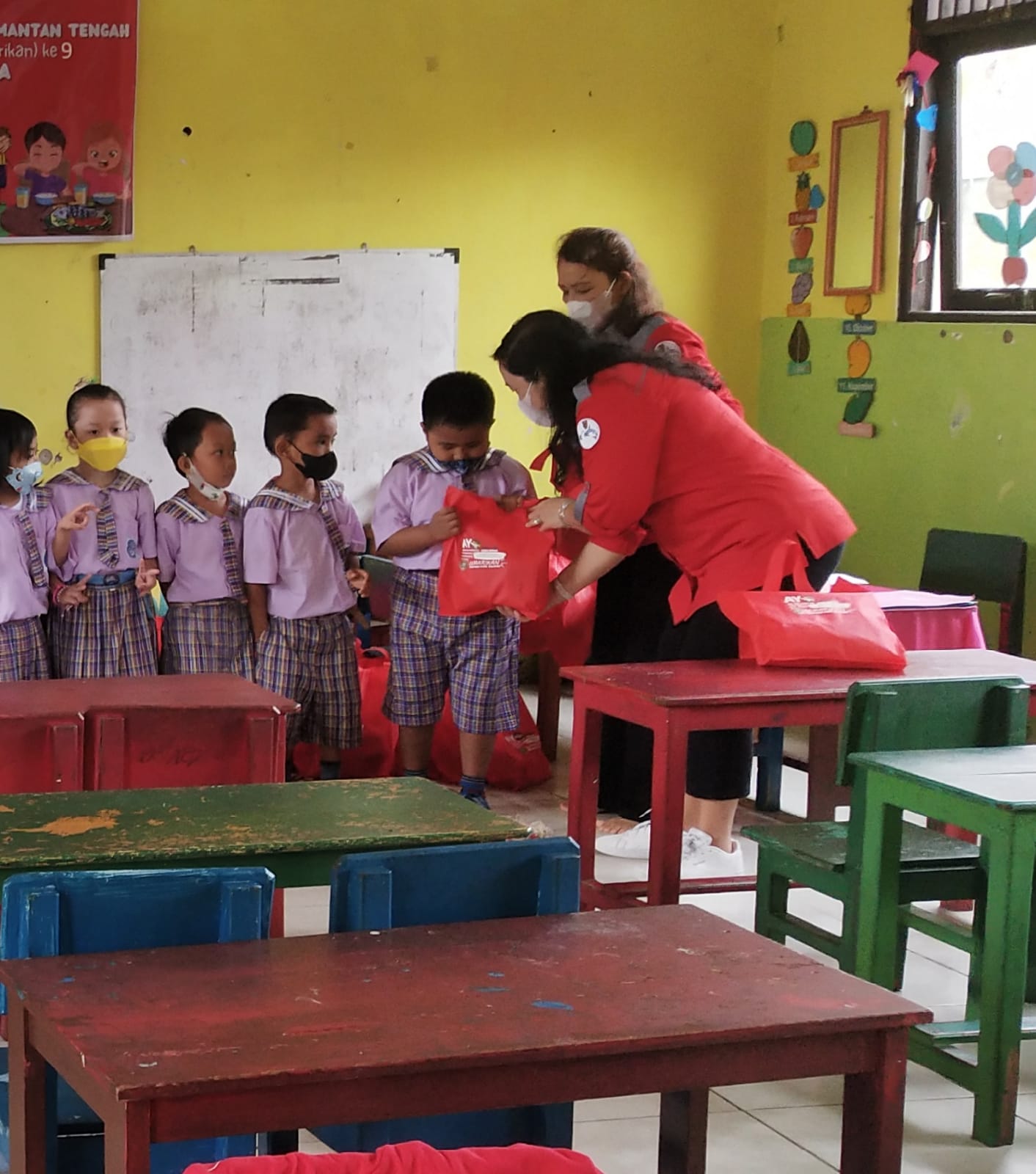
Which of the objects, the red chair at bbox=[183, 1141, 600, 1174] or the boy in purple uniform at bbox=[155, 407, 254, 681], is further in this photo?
the boy in purple uniform at bbox=[155, 407, 254, 681]

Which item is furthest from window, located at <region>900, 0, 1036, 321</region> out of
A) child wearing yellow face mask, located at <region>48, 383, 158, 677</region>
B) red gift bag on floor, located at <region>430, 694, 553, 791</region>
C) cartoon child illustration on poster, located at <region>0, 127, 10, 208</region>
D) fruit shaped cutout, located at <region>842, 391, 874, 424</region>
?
cartoon child illustration on poster, located at <region>0, 127, 10, 208</region>

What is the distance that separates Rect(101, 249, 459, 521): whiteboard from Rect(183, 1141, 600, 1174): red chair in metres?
5.23

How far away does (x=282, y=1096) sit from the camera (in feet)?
5.16

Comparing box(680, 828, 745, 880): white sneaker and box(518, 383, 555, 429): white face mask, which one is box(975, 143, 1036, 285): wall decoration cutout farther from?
box(680, 828, 745, 880): white sneaker

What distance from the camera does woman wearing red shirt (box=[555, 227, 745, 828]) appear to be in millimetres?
4246

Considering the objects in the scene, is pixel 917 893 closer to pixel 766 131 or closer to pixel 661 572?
pixel 661 572

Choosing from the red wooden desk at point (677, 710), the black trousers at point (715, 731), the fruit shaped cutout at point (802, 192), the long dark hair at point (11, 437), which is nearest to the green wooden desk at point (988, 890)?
the red wooden desk at point (677, 710)

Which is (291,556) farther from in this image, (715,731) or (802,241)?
(802,241)

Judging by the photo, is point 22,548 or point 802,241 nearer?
point 22,548

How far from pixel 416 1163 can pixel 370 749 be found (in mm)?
3764

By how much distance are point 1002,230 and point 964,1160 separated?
165 inches

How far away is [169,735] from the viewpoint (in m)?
3.36

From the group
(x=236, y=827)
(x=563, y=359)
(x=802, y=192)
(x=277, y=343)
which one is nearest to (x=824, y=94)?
(x=802, y=192)

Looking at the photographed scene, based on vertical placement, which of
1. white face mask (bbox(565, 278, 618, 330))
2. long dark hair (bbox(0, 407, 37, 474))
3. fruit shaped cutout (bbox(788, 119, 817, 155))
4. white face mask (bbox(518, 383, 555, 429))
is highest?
fruit shaped cutout (bbox(788, 119, 817, 155))
